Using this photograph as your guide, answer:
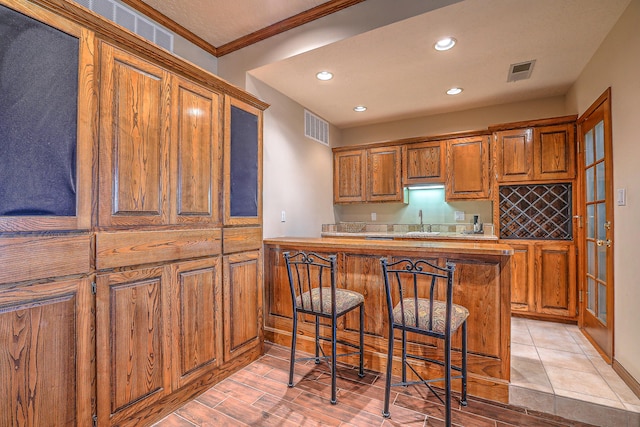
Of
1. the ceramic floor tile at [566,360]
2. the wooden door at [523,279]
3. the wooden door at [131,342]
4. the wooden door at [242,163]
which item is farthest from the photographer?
the wooden door at [523,279]

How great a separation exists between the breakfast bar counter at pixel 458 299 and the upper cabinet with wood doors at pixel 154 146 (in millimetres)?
1036

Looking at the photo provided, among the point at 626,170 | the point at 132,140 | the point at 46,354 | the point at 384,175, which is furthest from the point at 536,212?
the point at 46,354

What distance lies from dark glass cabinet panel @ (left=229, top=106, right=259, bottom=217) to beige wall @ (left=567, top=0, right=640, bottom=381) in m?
2.74

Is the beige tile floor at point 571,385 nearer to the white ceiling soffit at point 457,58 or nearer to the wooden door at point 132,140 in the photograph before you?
the white ceiling soffit at point 457,58

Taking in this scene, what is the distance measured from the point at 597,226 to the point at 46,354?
407 cm

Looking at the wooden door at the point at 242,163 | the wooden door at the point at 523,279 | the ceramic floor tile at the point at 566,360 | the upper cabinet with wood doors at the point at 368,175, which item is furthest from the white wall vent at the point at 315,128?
the ceramic floor tile at the point at 566,360

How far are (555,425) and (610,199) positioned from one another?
172 centimetres

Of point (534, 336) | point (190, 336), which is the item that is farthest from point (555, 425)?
point (190, 336)

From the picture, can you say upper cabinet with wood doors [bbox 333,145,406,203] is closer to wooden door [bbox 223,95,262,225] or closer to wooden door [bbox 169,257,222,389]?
wooden door [bbox 223,95,262,225]

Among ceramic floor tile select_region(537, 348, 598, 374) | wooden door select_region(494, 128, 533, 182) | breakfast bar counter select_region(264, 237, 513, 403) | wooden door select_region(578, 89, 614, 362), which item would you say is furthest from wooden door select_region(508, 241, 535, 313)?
breakfast bar counter select_region(264, 237, 513, 403)

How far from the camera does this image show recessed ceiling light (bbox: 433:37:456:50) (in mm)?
2385

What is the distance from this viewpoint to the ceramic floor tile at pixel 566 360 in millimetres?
2258

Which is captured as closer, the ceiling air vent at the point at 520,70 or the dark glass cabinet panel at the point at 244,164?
the dark glass cabinet panel at the point at 244,164

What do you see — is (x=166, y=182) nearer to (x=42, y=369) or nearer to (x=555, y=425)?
(x=42, y=369)
